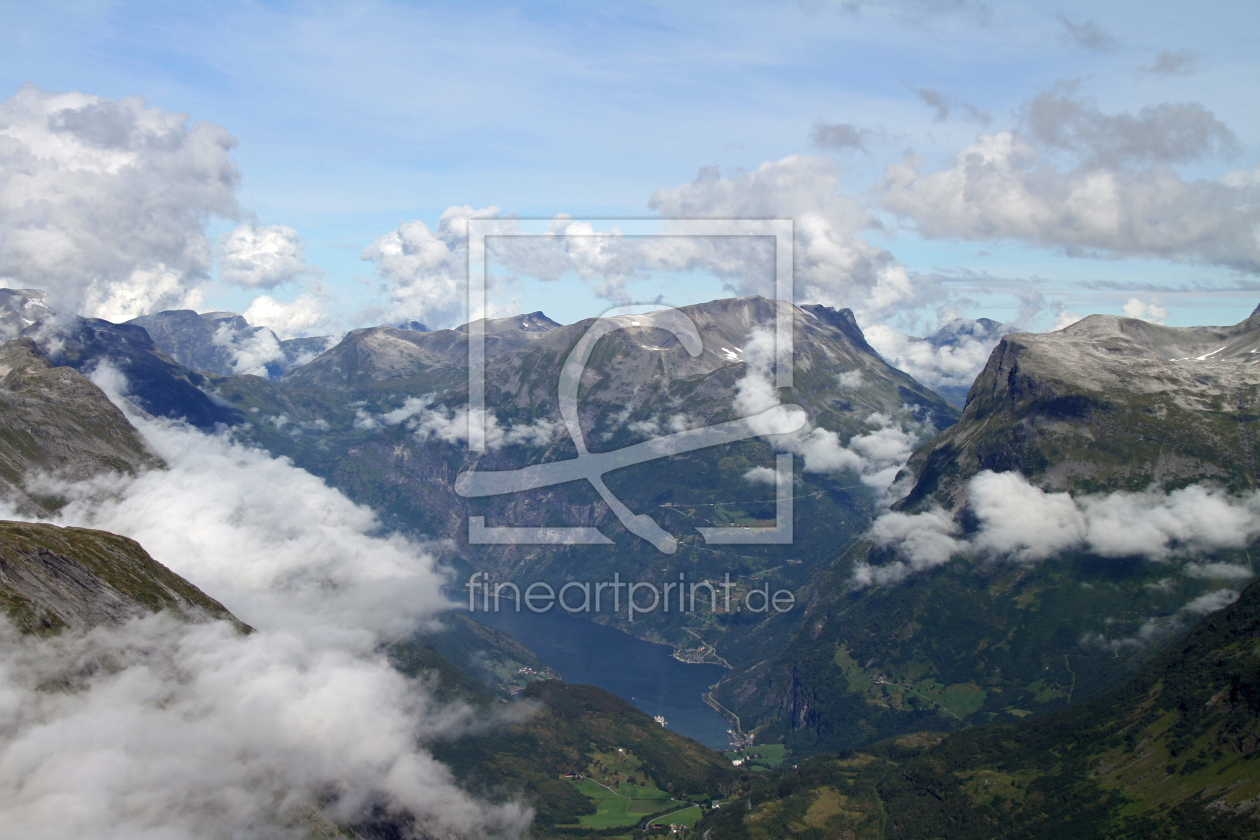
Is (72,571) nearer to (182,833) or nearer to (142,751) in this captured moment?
(142,751)

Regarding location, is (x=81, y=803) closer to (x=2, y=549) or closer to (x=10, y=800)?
(x=10, y=800)

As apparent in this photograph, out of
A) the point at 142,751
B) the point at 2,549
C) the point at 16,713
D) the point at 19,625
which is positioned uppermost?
the point at 2,549

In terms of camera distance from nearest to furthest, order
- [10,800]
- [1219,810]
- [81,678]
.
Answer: [10,800]
[81,678]
[1219,810]

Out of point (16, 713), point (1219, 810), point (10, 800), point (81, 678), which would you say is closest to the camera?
point (10, 800)

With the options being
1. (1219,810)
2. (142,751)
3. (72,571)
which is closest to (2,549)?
(72,571)

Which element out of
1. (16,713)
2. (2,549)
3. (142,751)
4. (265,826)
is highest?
(2,549)

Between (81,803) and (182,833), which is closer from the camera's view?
(81,803)

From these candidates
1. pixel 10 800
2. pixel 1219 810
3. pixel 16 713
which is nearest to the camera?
pixel 10 800

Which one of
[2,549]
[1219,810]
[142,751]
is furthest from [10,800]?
[1219,810]

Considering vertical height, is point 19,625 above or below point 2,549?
below
